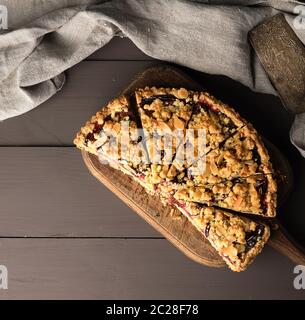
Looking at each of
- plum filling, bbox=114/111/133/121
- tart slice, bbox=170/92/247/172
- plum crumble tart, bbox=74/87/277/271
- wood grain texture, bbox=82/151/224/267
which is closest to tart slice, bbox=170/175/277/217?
plum crumble tart, bbox=74/87/277/271

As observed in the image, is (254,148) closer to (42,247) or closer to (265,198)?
(265,198)

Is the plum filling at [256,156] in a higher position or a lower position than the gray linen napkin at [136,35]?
lower

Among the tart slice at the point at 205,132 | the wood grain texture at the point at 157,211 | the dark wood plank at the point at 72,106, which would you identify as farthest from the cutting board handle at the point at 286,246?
the dark wood plank at the point at 72,106

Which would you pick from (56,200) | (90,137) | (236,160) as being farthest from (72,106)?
(236,160)

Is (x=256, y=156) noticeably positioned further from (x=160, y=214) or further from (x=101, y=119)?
(x=101, y=119)

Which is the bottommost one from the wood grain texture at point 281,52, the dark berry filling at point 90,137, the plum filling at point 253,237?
the plum filling at point 253,237

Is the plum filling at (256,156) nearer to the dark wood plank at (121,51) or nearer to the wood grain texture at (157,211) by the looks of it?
the wood grain texture at (157,211)
